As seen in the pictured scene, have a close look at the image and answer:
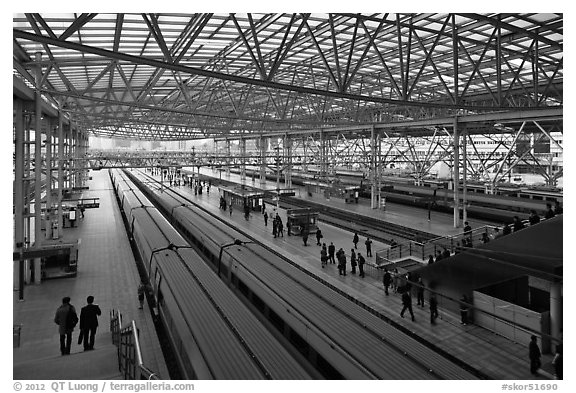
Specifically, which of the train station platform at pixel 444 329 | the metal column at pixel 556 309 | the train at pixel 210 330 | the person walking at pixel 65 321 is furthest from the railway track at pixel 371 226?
the person walking at pixel 65 321

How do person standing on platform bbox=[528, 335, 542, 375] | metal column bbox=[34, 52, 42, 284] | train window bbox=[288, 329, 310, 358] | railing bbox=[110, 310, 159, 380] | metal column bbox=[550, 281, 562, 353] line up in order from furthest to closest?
metal column bbox=[34, 52, 42, 284] < metal column bbox=[550, 281, 562, 353] < person standing on platform bbox=[528, 335, 542, 375] < train window bbox=[288, 329, 310, 358] < railing bbox=[110, 310, 159, 380]

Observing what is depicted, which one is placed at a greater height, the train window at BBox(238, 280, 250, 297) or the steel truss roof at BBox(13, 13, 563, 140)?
the steel truss roof at BBox(13, 13, 563, 140)

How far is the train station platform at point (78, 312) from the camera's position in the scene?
21.9ft

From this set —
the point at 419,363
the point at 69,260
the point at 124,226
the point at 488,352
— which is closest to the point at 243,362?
the point at 419,363

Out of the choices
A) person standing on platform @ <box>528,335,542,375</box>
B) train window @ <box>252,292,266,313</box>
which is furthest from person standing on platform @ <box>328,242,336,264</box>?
person standing on platform @ <box>528,335,542,375</box>

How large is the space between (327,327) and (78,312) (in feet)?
24.3

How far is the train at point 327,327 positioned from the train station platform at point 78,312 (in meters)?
2.48

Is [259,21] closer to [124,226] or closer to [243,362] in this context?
[243,362]

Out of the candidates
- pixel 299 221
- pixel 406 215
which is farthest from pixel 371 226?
pixel 299 221

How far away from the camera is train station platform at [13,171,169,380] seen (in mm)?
6683

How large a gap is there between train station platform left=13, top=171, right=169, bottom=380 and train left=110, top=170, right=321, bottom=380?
0.75 m

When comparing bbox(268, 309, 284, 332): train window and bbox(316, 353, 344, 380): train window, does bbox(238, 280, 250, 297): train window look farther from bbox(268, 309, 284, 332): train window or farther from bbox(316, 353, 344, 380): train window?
bbox(316, 353, 344, 380): train window

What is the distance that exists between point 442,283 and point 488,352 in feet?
10.2
